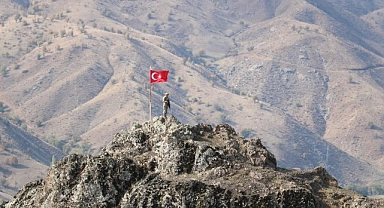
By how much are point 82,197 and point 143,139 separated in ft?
16.5

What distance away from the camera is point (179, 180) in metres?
32.6

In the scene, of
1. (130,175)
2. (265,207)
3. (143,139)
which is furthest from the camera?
(143,139)

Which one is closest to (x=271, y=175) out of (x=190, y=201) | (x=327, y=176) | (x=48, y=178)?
(x=190, y=201)

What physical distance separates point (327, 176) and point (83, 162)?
10.2 metres

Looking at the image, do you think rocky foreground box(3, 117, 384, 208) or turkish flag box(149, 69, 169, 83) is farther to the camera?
turkish flag box(149, 69, 169, 83)

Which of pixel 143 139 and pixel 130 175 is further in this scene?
pixel 143 139

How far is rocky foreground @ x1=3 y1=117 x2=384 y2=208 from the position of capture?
3164 cm

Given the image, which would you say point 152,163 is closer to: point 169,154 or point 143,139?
point 169,154

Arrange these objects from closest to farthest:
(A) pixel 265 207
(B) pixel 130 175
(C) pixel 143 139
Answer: (A) pixel 265 207 < (B) pixel 130 175 < (C) pixel 143 139

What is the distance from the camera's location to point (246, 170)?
110 feet

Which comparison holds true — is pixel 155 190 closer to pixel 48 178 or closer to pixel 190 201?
pixel 190 201

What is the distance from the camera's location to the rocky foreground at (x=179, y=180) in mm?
31641

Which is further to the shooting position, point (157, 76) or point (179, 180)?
point (157, 76)

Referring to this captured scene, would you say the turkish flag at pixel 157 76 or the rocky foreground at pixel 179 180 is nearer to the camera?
the rocky foreground at pixel 179 180
